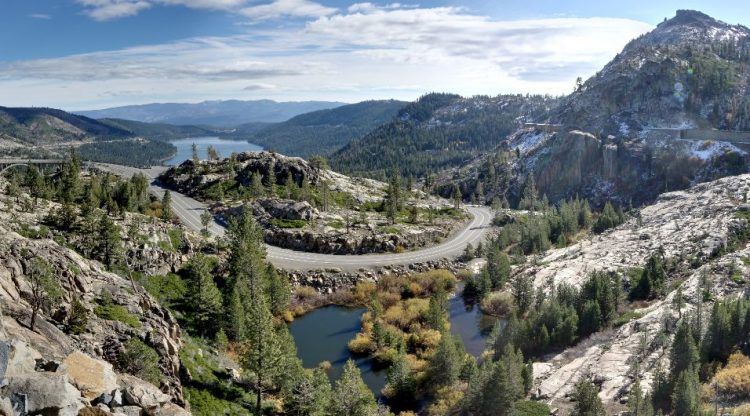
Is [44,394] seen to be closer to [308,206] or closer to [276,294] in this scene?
[276,294]

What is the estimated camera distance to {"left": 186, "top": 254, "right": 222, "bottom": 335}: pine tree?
75875 millimetres

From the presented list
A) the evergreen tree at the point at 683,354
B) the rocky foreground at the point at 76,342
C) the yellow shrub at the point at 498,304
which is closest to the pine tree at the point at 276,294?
the rocky foreground at the point at 76,342

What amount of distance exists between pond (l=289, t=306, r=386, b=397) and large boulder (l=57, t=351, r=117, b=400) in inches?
1739

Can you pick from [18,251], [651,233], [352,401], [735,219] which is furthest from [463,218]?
[18,251]

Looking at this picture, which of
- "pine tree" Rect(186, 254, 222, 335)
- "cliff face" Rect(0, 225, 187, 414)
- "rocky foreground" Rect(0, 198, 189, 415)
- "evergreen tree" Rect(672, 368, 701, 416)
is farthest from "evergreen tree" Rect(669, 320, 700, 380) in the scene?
"pine tree" Rect(186, 254, 222, 335)

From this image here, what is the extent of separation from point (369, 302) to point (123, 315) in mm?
58999

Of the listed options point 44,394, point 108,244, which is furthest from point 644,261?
point 44,394

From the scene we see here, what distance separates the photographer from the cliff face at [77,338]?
1136 inches

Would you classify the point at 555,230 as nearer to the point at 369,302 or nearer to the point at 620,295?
the point at 620,295

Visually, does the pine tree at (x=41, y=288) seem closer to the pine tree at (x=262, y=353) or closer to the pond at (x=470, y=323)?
the pine tree at (x=262, y=353)

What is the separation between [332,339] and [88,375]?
59654 millimetres

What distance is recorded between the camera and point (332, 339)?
301 ft

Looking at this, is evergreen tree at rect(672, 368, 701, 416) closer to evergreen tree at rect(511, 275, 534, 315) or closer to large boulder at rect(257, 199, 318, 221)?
evergreen tree at rect(511, 275, 534, 315)

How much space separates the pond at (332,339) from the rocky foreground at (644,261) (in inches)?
1056
